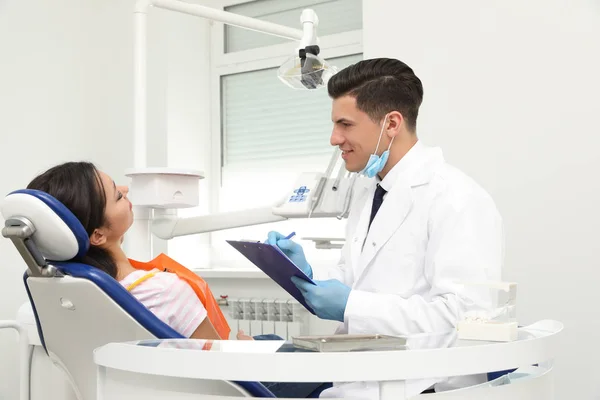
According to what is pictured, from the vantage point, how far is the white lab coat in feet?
4.81

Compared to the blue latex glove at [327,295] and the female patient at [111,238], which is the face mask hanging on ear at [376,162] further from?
the female patient at [111,238]

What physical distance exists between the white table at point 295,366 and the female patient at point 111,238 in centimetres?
34

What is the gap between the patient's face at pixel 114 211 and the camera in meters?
1.63

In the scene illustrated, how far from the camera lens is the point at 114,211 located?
164 cm

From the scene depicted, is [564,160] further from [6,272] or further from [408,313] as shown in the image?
[6,272]

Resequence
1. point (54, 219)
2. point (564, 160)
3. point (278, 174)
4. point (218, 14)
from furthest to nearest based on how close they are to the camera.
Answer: point (278, 174), point (218, 14), point (564, 160), point (54, 219)

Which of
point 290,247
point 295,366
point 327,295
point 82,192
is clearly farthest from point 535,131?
point 295,366

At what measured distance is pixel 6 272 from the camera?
3.35m

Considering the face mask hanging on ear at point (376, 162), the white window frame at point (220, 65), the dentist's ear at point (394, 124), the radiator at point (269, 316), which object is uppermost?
the white window frame at point (220, 65)

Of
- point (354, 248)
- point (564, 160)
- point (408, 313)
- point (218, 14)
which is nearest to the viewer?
point (408, 313)

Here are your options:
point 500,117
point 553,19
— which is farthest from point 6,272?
point 553,19

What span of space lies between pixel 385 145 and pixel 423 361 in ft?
2.87

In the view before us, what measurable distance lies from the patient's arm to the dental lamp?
67cm

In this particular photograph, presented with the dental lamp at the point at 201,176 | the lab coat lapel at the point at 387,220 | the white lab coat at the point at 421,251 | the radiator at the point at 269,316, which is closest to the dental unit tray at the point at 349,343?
the white lab coat at the point at 421,251
